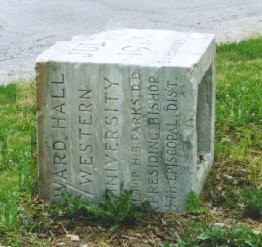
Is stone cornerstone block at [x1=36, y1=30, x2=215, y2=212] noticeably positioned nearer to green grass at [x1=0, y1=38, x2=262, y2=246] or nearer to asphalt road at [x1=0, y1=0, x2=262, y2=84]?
green grass at [x1=0, y1=38, x2=262, y2=246]

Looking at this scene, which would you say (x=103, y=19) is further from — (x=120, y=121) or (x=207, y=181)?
(x=120, y=121)

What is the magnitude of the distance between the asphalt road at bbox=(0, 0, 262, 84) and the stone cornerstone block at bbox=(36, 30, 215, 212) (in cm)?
334

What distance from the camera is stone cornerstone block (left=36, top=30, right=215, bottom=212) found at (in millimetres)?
4215

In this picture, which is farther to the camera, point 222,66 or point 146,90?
point 222,66

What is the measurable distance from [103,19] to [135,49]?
480 centimetres

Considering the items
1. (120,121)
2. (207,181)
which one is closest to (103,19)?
(207,181)

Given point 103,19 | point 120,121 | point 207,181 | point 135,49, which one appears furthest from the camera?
point 103,19

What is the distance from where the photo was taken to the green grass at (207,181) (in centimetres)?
416

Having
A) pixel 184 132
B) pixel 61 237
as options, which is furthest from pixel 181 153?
pixel 61 237

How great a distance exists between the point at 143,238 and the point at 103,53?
0.91 m

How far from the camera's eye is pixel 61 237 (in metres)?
4.24

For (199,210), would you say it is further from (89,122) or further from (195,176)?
(89,122)

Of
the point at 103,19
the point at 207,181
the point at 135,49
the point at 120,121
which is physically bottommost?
the point at 103,19

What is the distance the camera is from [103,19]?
9.25 metres
